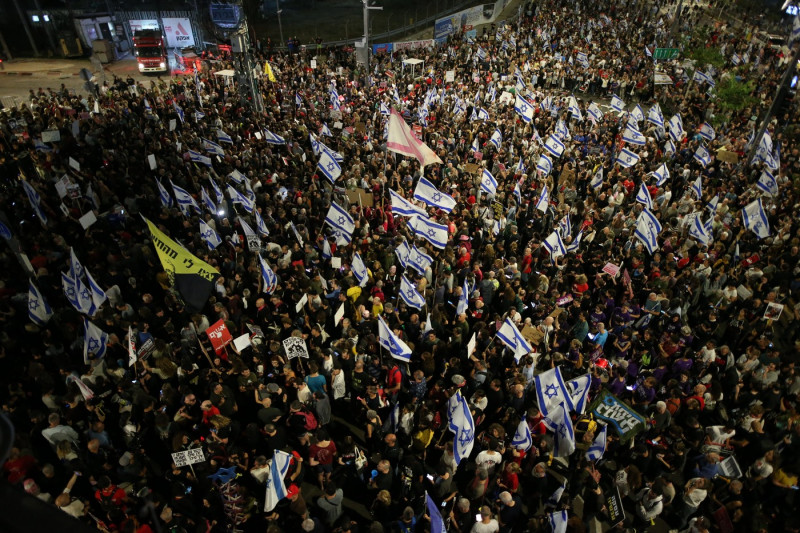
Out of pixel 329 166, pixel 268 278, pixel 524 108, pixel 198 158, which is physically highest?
pixel 524 108

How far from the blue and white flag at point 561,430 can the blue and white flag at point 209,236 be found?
27.9 feet

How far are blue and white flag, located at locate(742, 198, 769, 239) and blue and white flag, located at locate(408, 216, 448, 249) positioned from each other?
857 cm

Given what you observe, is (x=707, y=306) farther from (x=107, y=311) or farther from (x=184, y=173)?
Answer: (x=184, y=173)

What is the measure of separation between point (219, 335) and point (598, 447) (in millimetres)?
6613

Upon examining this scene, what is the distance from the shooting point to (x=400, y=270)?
11.9 metres

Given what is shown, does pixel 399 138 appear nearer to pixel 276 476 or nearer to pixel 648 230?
pixel 648 230

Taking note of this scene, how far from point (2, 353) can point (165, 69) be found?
1389 inches

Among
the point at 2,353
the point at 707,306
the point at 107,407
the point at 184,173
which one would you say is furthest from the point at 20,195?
the point at 707,306

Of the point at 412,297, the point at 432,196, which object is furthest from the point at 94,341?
the point at 432,196

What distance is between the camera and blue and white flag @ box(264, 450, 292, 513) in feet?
20.3

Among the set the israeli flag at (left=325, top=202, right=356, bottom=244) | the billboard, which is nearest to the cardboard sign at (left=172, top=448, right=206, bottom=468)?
the israeli flag at (left=325, top=202, right=356, bottom=244)

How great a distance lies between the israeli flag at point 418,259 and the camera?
10.6 metres

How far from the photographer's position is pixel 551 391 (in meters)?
7.31

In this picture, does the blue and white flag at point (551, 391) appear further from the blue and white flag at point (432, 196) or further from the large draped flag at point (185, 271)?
the large draped flag at point (185, 271)
